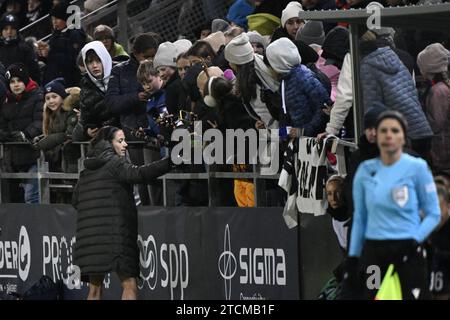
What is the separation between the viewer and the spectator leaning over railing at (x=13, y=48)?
22.3 metres

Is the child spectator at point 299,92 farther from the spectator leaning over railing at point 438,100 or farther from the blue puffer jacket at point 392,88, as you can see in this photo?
the spectator leaning over railing at point 438,100

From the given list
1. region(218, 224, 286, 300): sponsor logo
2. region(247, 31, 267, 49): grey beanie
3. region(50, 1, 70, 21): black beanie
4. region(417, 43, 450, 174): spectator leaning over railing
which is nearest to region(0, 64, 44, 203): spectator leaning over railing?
region(50, 1, 70, 21): black beanie

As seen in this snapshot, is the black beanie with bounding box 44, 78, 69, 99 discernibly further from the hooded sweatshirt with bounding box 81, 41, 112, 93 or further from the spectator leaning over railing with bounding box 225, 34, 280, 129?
the spectator leaning over railing with bounding box 225, 34, 280, 129

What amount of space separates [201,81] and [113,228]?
76.0 inches

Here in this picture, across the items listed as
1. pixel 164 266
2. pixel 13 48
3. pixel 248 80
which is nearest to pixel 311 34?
pixel 248 80

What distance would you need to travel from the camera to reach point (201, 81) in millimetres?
16547

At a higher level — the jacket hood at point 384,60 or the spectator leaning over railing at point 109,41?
the spectator leaning over railing at point 109,41

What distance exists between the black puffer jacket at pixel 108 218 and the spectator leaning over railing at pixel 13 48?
4913mm

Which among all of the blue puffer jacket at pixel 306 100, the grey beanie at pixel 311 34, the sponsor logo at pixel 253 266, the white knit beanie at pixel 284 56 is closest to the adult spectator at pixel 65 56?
the grey beanie at pixel 311 34

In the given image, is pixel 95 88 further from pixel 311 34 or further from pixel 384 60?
pixel 384 60

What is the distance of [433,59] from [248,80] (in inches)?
83.0

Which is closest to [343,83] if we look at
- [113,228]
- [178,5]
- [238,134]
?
[238,134]

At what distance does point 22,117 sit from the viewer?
20344 millimetres

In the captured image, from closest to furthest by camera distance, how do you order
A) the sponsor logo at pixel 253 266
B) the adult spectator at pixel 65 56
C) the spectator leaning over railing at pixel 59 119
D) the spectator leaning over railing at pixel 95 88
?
the sponsor logo at pixel 253 266
the spectator leaning over railing at pixel 95 88
the spectator leaning over railing at pixel 59 119
the adult spectator at pixel 65 56
